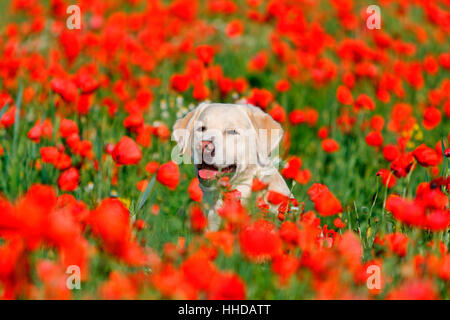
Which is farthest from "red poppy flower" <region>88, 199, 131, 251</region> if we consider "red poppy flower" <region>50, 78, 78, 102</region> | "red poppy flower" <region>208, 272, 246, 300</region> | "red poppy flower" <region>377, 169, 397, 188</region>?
"red poppy flower" <region>50, 78, 78, 102</region>

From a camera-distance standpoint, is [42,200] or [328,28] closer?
[42,200]

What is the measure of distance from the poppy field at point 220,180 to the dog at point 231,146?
0.17 meters

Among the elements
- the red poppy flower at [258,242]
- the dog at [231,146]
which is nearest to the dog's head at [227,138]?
the dog at [231,146]

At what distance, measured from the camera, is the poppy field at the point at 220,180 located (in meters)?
1.98

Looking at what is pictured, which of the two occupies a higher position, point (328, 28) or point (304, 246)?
point (328, 28)

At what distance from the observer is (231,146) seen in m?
3.51

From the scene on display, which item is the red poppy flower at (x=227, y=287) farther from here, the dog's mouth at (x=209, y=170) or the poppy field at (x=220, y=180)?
the dog's mouth at (x=209, y=170)

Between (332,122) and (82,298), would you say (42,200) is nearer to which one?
(82,298)

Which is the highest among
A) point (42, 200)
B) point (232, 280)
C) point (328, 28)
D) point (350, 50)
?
point (328, 28)

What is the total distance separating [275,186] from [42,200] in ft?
6.03

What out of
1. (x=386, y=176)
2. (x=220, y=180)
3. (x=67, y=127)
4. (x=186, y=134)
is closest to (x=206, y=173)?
(x=186, y=134)

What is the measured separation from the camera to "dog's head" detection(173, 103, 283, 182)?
3.46 meters
